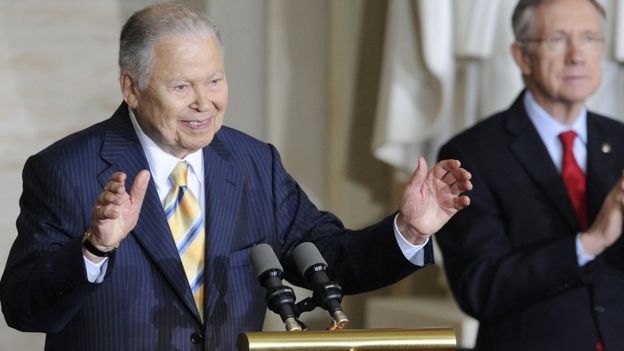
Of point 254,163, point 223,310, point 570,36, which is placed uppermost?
point 570,36

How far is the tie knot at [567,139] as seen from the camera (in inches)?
180

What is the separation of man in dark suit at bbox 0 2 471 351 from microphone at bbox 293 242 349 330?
33cm

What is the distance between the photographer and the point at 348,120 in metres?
6.62

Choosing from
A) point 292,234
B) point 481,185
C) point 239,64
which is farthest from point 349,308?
point 292,234

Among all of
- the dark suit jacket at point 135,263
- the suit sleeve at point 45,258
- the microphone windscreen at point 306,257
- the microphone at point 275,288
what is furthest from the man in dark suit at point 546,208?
the suit sleeve at point 45,258

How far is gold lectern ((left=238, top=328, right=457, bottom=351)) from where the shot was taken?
115 inches

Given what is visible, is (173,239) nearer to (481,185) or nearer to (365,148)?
(481,185)

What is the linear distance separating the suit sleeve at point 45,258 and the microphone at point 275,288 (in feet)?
1.37

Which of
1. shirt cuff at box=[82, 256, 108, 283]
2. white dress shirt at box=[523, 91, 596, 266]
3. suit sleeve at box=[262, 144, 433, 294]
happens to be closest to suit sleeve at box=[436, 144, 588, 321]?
white dress shirt at box=[523, 91, 596, 266]

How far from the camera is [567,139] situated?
180 inches

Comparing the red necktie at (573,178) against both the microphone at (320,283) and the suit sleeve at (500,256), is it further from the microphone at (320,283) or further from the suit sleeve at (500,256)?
the microphone at (320,283)

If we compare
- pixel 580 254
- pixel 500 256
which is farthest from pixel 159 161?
pixel 580 254

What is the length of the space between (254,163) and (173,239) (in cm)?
40

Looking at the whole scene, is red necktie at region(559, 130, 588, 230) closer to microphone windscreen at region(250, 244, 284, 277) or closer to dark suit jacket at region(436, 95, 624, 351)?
dark suit jacket at region(436, 95, 624, 351)
